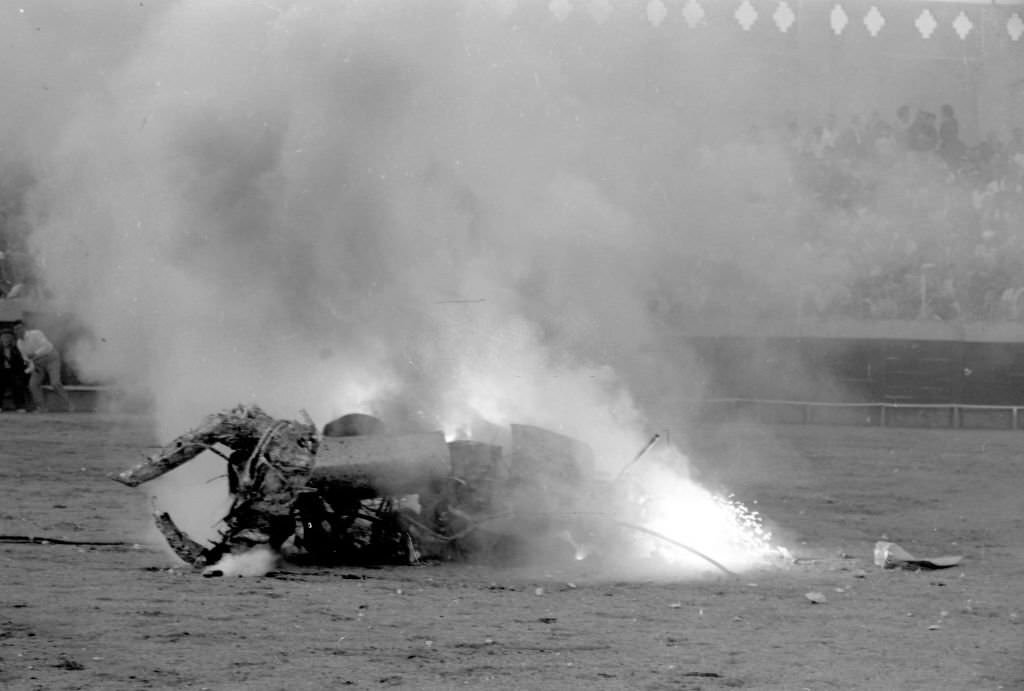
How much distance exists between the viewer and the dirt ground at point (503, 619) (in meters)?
7.74

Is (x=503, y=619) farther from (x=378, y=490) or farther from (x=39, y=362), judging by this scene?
(x=39, y=362)

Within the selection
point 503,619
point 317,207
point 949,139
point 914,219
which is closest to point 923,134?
point 949,139

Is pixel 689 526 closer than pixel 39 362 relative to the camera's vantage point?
Yes

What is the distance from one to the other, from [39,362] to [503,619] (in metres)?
16.4

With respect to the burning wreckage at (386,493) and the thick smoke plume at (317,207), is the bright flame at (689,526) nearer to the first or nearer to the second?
the burning wreckage at (386,493)

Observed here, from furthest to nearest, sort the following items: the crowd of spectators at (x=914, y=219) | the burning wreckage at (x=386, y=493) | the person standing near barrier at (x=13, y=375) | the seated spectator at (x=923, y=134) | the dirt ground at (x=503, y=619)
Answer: the seated spectator at (x=923, y=134) < the crowd of spectators at (x=914, y=219) < the person standing near barrier at (x=13, y=375) < the burning wreckage at (x=386, y=493) < the dirt ground at (x=503, y=619)

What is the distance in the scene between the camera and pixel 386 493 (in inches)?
441

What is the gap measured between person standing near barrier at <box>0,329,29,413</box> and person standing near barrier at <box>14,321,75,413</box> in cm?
22

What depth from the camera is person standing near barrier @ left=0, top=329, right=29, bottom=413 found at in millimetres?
23938

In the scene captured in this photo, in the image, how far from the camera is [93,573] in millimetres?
10531

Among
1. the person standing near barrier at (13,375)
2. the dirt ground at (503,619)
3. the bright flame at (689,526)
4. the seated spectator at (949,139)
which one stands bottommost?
the dirt ground at (503,619)

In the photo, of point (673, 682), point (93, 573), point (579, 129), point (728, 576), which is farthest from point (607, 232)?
point (673, 682)

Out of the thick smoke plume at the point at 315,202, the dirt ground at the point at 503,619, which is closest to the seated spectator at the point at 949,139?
the thick smoke plume at the point at 315,202

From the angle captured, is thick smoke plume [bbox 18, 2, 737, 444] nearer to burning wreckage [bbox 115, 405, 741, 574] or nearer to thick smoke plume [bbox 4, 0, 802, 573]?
thick smoke plume [bbox 4, 0, 802, 573]
